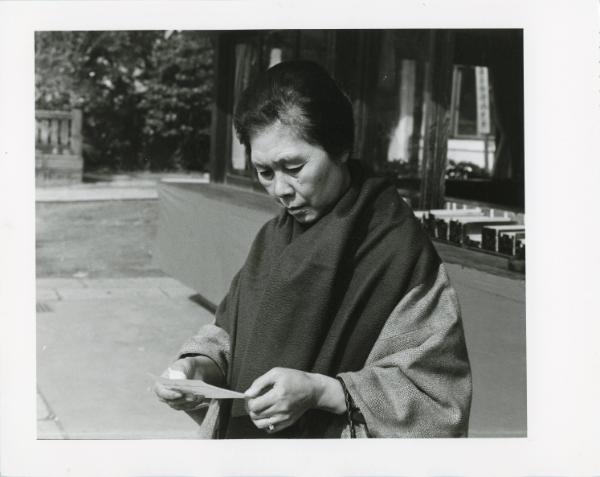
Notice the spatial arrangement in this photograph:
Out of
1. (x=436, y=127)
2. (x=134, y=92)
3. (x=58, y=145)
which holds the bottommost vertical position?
(x=436, y=127)

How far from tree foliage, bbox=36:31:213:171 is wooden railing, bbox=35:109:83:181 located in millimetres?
1477

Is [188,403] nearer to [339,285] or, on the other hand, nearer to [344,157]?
[339,285]

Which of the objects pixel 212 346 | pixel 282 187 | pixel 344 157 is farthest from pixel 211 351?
pixel 344 157

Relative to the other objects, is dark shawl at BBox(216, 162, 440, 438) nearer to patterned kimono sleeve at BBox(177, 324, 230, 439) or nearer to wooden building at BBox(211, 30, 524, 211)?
patterned kimono sleeve at BBox(177, 324, 230, 439)

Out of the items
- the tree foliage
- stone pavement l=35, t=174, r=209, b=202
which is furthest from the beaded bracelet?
the tree foliage

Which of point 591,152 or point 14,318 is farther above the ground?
point 591,152

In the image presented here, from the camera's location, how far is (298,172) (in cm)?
171

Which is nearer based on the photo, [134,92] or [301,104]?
[301,104]

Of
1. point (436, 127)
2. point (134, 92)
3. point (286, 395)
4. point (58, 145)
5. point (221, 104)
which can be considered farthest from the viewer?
point (134, 92)

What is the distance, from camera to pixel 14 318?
2422 millimetres

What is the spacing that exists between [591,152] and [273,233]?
3.68 ft

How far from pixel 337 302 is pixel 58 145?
27.2 ft

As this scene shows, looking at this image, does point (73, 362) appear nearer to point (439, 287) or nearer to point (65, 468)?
point (65, 468)

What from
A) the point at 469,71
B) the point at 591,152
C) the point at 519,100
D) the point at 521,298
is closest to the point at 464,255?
the point at 521,298
